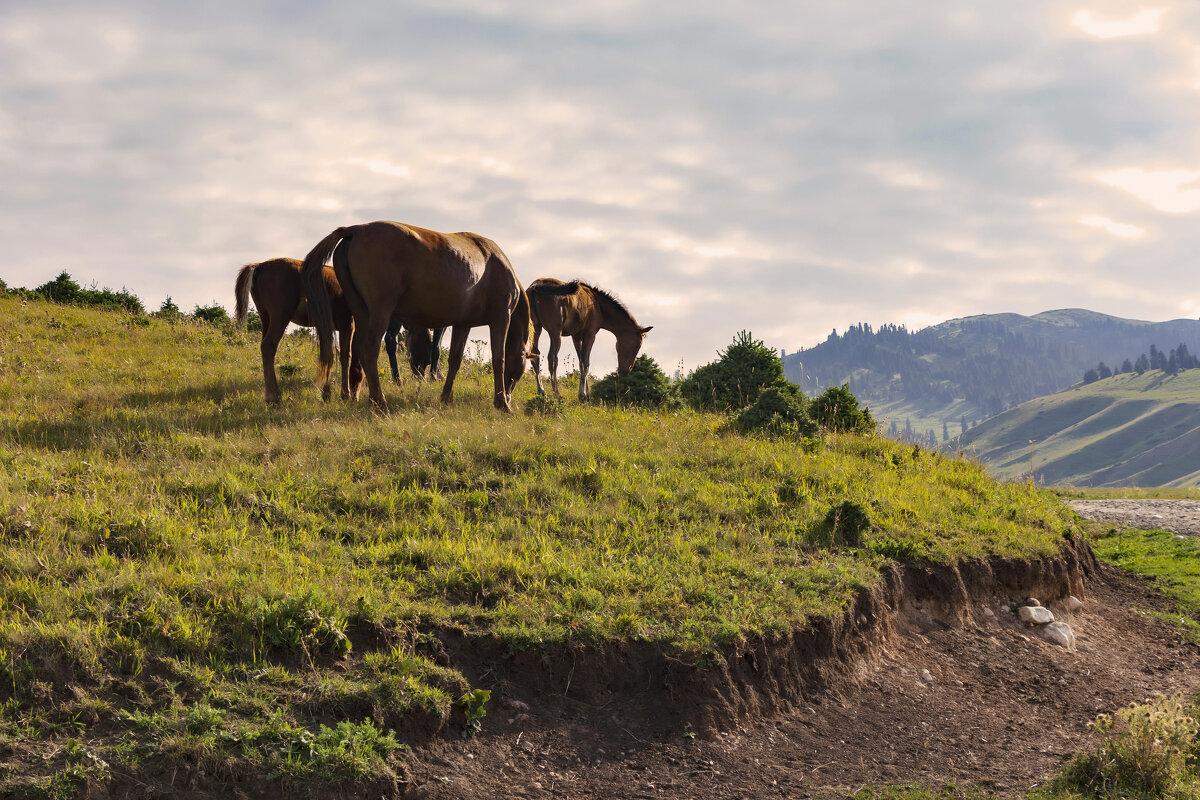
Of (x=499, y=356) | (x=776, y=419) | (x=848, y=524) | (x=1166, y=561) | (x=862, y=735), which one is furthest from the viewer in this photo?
(x=1166, y=561)

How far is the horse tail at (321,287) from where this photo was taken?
12.6 metres

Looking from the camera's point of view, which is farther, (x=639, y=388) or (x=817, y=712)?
(x=639, y=388)

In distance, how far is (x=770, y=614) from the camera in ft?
27.1

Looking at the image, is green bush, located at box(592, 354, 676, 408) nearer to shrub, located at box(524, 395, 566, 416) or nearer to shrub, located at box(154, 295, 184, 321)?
shrub, located at box(524, 395, 566, 416)

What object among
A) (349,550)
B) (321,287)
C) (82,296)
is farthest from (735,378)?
(82,296)

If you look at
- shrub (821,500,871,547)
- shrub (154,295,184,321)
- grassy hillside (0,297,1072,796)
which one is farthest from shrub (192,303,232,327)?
shrub (821,500,871,547)

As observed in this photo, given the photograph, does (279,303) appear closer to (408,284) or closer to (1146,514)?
(408,284)

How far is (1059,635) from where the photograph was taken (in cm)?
1135

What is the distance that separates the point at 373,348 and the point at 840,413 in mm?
9931

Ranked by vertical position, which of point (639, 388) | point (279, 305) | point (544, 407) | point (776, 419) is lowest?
point (776, 419)

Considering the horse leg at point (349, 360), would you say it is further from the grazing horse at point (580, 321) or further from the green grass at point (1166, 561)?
the green grass at point (1166, 561)

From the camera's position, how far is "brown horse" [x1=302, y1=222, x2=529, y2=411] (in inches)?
497

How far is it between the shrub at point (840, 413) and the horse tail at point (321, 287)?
970 centimetres

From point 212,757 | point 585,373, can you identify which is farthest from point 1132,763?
point 585,373
